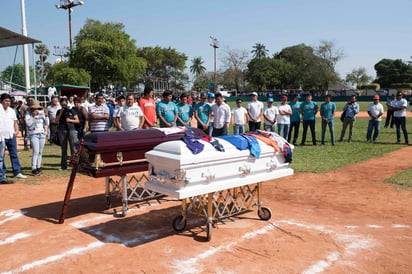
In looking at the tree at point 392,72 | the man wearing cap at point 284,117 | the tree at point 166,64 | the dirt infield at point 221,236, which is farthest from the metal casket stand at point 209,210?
the tree at point 392,72

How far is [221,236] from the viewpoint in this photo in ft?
17.1

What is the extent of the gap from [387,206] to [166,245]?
4.21 metres

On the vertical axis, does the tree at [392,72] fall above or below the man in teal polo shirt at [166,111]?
above

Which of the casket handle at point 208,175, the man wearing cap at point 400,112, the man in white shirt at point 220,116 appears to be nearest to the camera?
the casket handle at point 208,175

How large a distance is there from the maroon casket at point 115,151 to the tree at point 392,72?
89.0 metres

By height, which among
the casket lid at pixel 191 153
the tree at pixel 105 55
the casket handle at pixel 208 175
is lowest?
the casket handle at pixel 208 175

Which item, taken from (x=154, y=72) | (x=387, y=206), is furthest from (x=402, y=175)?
(x=154, y=72)

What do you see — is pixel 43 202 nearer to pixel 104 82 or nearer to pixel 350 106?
pixel 350 106

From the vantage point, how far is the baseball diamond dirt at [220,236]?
433cm

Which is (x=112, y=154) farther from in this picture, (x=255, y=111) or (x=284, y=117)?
(x=284, y=117)

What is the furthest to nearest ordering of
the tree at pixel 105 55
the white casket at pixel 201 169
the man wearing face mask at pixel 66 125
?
1. the tree at pixel 105 55
2. the man wearing face mask at pixel 66 125
3. the white casket at pixel 201 169

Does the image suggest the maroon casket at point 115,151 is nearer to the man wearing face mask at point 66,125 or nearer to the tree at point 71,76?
the man wearing face mask at point 66,125

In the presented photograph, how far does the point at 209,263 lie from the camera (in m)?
4.34

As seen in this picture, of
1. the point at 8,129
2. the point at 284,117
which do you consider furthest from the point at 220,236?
the point at 284,117
